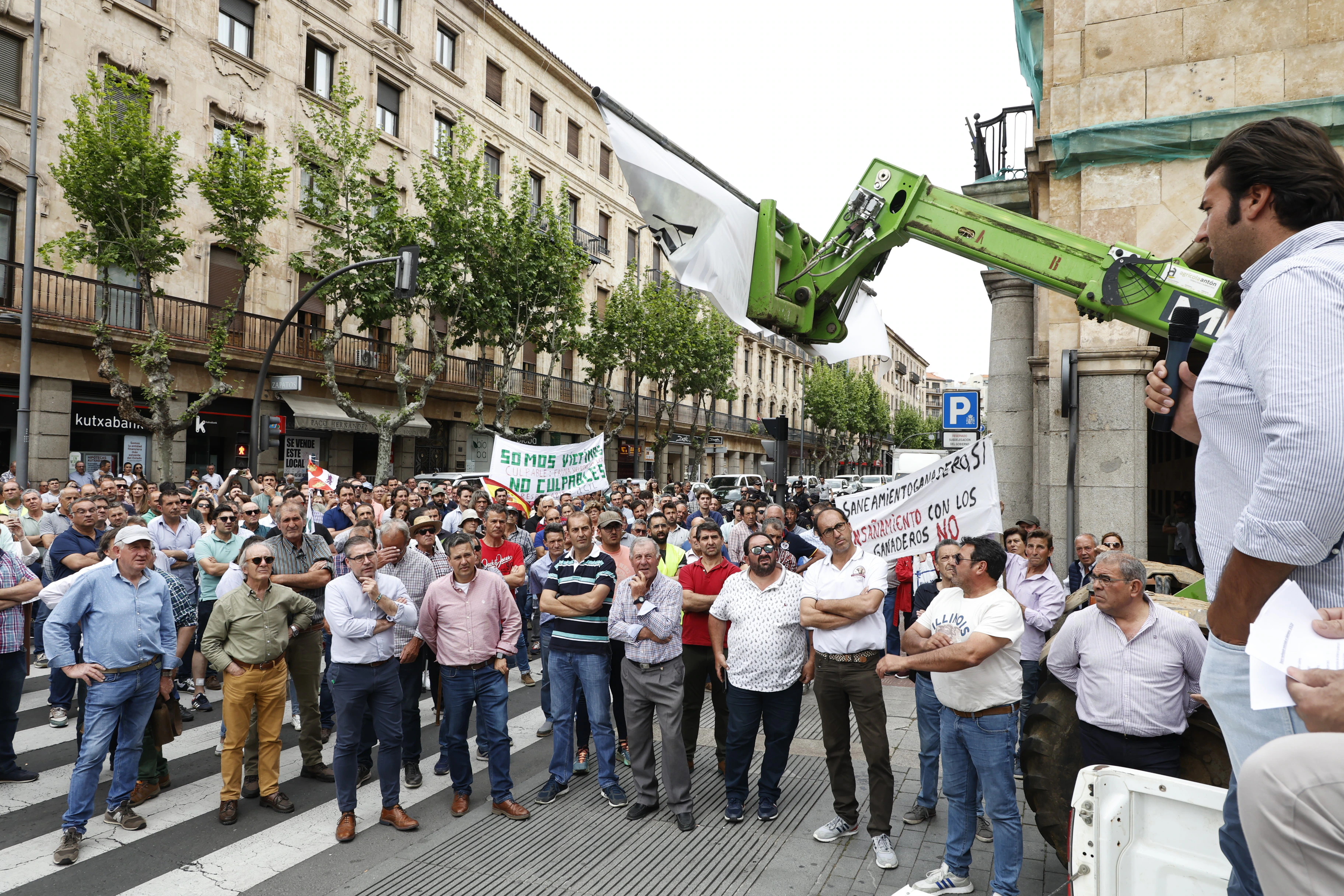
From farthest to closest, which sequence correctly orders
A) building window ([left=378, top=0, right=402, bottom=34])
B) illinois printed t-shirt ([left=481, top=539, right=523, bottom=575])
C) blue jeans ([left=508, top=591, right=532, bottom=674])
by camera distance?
building window ([left=378, top=0, right=402, bottom=34]) → blue jeans ([left=508, top=591, right=532, bottom=674]) → illinois printed t-shirt ([left=481, top=539, right=523, bottom=575])

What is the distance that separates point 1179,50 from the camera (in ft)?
31.2

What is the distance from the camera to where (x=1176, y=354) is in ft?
8.21

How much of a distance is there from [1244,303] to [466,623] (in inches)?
214

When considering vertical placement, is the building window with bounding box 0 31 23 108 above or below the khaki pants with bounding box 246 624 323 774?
above

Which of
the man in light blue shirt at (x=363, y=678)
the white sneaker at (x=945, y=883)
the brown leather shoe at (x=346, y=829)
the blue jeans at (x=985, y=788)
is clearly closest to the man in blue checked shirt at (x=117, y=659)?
the man in light blue shirt at (x=363, y=678)

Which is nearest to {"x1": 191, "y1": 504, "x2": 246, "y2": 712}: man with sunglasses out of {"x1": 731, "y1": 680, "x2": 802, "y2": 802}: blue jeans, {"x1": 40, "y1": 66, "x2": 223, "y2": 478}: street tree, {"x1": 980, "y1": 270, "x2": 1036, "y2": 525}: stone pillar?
{"x1": 731, "y1": 680, "x2": 802, "y2": 802}: blue jeans

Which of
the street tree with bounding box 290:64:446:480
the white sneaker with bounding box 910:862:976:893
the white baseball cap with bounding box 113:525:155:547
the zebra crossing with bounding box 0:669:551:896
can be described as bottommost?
the zebra crossing with bounding box 0:669:551:896

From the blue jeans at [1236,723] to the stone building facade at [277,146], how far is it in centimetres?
2065

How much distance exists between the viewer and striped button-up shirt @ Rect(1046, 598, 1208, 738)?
160 inches

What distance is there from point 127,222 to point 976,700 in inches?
775

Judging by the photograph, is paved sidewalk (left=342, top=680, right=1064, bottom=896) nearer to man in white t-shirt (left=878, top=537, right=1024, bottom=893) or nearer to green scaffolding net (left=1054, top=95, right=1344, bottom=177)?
man in white t-shirt (left=878, top=537, right=1024, bottom=893)

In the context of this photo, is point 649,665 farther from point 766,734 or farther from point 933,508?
point 933,508

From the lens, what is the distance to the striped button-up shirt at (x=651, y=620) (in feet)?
20.0

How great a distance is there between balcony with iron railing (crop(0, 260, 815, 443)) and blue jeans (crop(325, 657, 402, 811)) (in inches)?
671
